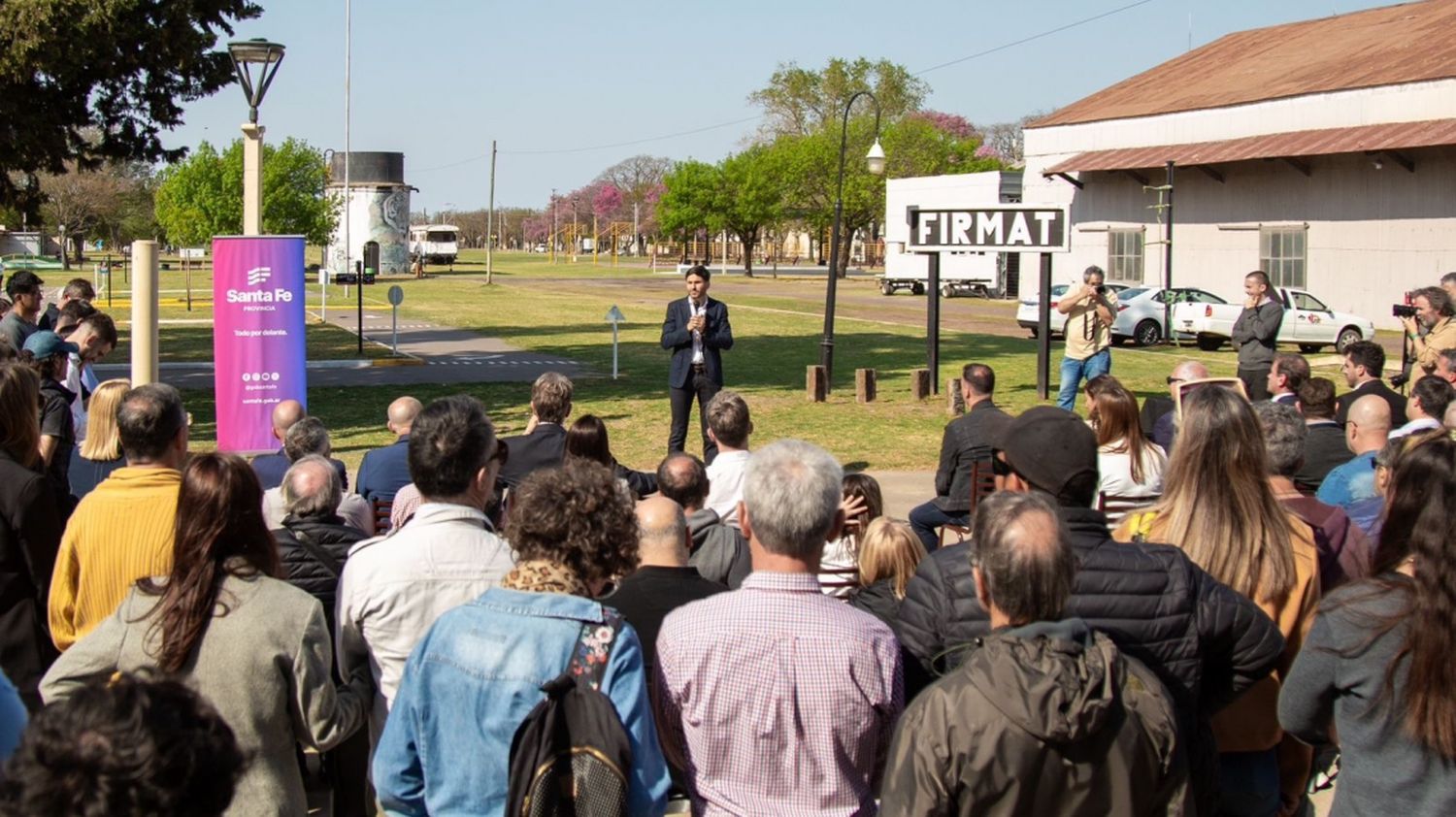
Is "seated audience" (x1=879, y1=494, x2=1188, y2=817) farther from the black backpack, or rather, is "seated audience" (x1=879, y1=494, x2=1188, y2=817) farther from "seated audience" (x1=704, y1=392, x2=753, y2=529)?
"seated audience" (x1=704, y1=392, x2=753, y2=529)

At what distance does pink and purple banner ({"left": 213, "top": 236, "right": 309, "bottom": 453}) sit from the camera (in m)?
12.9

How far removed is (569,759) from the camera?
279 cm

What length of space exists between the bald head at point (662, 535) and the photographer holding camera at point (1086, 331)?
11294mm

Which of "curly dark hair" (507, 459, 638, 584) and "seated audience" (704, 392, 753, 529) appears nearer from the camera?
"curly dark hair" (507, 459, 638, 584)

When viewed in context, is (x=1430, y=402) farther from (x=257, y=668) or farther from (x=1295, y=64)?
(x=1295, y=64)

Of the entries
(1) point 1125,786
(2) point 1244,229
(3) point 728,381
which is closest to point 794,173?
(2) point 1244,229

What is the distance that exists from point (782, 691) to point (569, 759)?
534mm

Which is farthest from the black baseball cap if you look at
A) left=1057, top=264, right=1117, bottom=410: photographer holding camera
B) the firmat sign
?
the firmat sign

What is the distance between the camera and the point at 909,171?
243 ft

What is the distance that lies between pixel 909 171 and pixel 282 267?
2505 inches

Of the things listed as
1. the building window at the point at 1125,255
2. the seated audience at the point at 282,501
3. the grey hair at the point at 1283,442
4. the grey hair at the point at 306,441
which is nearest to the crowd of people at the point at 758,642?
the grey hair at the point at 1283,442

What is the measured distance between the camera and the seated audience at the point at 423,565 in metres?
3.66

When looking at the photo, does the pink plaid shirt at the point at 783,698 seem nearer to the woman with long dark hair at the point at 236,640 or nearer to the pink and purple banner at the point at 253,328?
the woman with long dark hair at the point at 236,640

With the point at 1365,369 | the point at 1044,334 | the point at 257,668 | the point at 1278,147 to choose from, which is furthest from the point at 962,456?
the point at 1278,147
